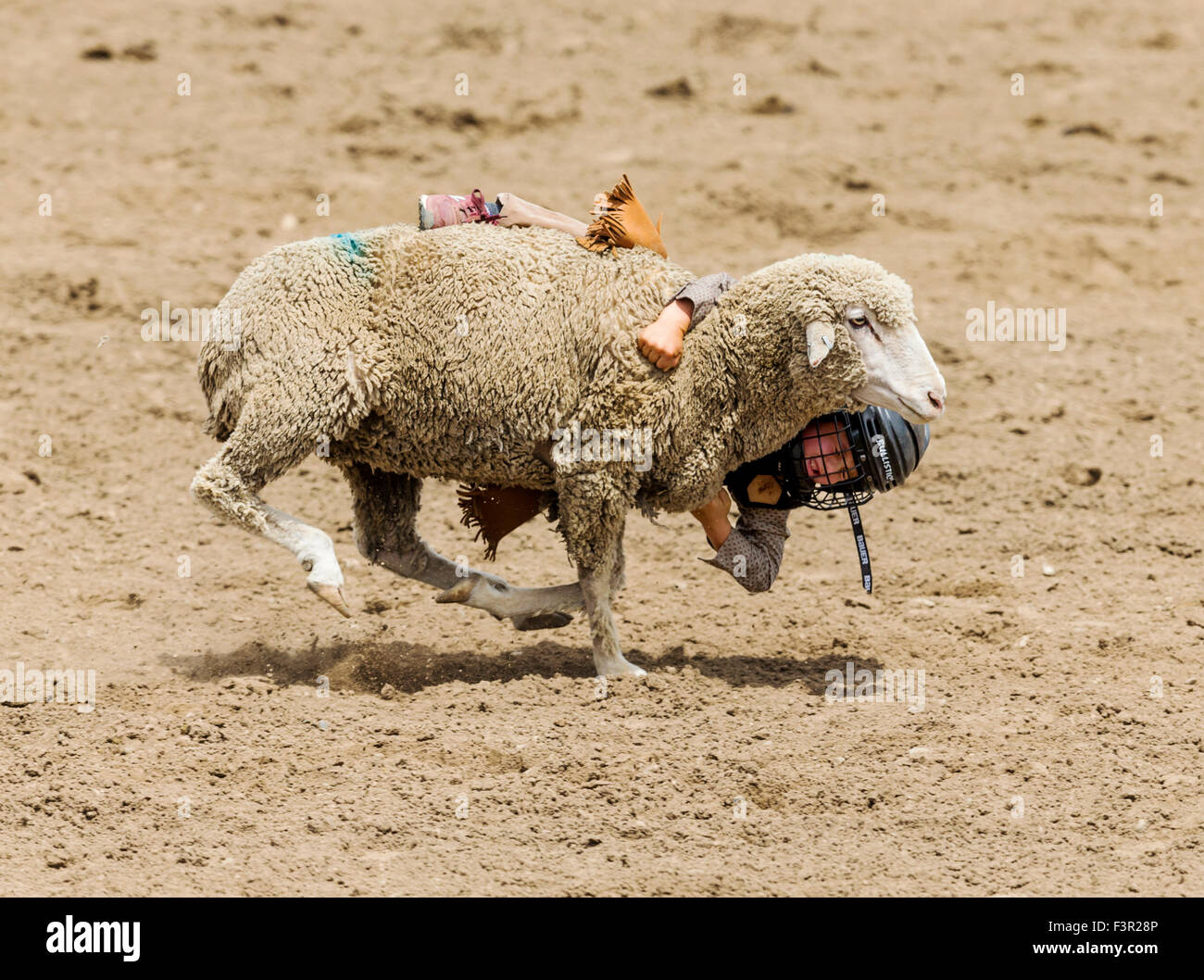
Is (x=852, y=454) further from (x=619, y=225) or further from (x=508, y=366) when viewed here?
(x=508, y=366)

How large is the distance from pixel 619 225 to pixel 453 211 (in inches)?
26.8

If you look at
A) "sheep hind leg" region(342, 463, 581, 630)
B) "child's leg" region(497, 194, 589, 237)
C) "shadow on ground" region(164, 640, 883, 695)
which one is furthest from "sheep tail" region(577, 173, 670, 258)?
"shadow on ground" region(164, 640, 883, 695)

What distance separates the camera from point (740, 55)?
13.6 metres

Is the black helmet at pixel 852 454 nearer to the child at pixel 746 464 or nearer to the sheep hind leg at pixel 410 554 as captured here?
the child at pixel 746 464

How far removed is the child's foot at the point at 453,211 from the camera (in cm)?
626

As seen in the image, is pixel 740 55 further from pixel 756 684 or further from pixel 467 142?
pixel 756 684

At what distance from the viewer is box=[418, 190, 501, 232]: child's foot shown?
20.5 ft

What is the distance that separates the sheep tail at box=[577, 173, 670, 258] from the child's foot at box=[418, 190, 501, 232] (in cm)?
43

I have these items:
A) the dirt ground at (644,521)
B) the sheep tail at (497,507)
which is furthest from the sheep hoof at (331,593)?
the sheep tail at (497,507)

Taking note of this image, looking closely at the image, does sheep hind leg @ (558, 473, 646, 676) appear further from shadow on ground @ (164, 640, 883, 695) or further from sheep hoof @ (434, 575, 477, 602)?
sheep hoof @ (434, 575, 477, 602)

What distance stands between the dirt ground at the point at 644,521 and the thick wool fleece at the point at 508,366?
96cm

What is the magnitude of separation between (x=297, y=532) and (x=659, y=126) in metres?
7.34

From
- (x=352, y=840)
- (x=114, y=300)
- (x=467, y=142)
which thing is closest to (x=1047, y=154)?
(x=467, y=142)

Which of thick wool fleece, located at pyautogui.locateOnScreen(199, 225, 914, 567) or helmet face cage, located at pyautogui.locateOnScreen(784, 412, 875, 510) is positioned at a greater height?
thick wool fleece, located at pyautogui.locateOnScreen(199, 225, 914, 567)
